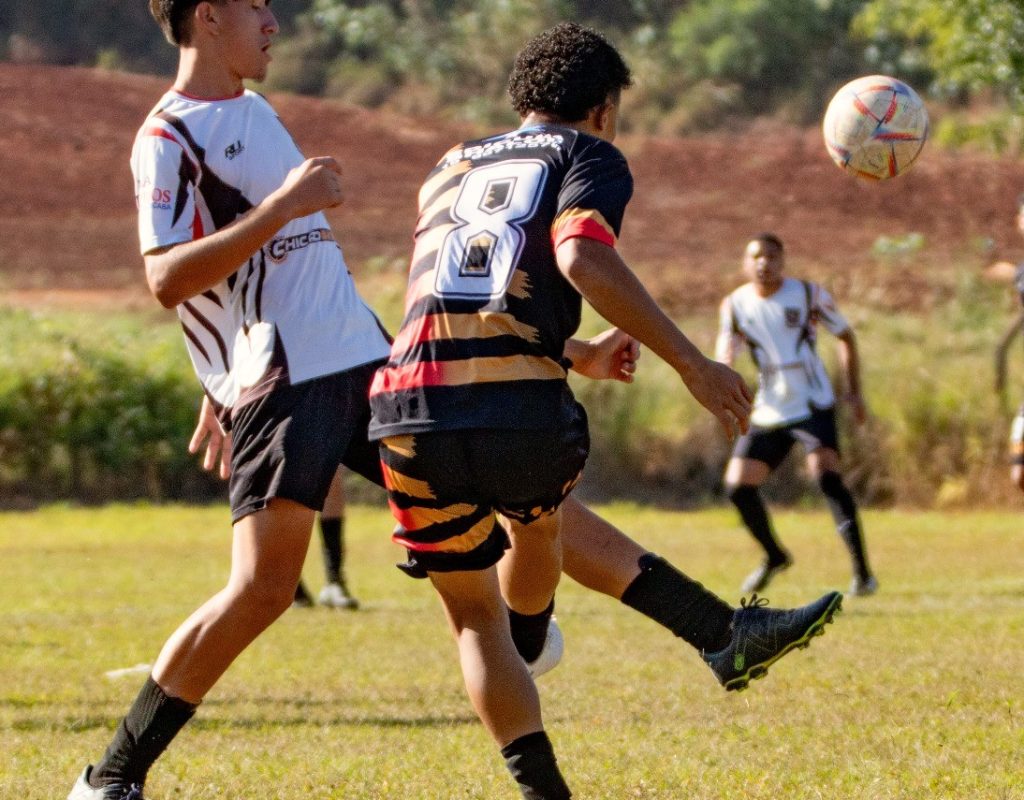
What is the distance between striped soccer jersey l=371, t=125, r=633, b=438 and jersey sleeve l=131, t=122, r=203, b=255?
673 millimetres

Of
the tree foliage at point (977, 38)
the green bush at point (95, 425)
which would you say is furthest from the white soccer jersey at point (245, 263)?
the tree foliage at point (977, 38)

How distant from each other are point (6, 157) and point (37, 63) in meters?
5.64

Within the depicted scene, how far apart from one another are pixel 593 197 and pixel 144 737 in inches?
67.7

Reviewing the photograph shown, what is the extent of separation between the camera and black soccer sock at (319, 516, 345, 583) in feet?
30.6

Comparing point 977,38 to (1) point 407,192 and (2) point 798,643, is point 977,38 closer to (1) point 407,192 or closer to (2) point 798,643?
(2) point 798,643

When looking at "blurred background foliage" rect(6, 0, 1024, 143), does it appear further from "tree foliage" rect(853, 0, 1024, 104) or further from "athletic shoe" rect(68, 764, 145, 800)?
"athletic shoe" rect(68, 764, 145, 800)

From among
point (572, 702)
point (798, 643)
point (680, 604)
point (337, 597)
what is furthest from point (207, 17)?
point (337, 597)

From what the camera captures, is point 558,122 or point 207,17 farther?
point 207,17

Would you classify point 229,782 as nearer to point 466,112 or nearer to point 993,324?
point 993,324

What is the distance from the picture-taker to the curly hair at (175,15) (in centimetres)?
448

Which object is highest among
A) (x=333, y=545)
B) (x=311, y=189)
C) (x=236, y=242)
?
(x=311, y=189)

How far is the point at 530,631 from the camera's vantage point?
15.9 feet

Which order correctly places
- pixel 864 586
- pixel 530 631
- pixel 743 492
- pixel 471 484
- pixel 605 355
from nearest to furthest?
pixel 471 484
pixel 605 355
pixel 530 631
pixel 864 586
pixel 743 492

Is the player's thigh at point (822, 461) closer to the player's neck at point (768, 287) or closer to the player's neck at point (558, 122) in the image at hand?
the player's neck at point (768, 287)
